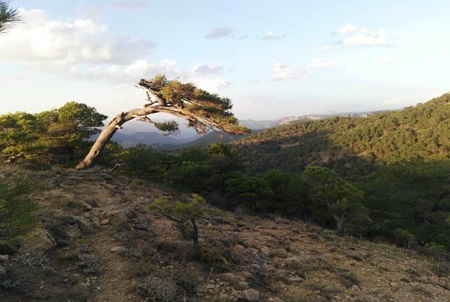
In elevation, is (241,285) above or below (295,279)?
above

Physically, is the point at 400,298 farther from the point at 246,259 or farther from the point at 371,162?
the point at 371,162

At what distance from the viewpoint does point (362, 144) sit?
79750mm

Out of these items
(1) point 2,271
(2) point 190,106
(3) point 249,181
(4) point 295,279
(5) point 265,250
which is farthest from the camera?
(3) point 249,181

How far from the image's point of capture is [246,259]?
870 centimetres

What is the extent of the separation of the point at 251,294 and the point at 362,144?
81.2m

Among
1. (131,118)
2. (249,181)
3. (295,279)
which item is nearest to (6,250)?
(295,279)

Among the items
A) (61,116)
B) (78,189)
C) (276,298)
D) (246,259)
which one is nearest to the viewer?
(276,298)

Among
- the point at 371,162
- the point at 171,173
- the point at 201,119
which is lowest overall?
the point at 371,162

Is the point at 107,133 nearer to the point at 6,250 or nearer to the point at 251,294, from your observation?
the point at 6,250

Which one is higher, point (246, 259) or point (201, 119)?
point (201, 119)

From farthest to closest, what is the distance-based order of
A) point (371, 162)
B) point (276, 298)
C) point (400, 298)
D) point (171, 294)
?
point (371, 162), point (400, 298), point (276, 298), point (171, 294)

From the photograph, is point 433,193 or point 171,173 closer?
point 171,173

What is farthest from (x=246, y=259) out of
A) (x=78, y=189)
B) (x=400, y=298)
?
(x=78, y=189)

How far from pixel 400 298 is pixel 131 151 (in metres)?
19.3
